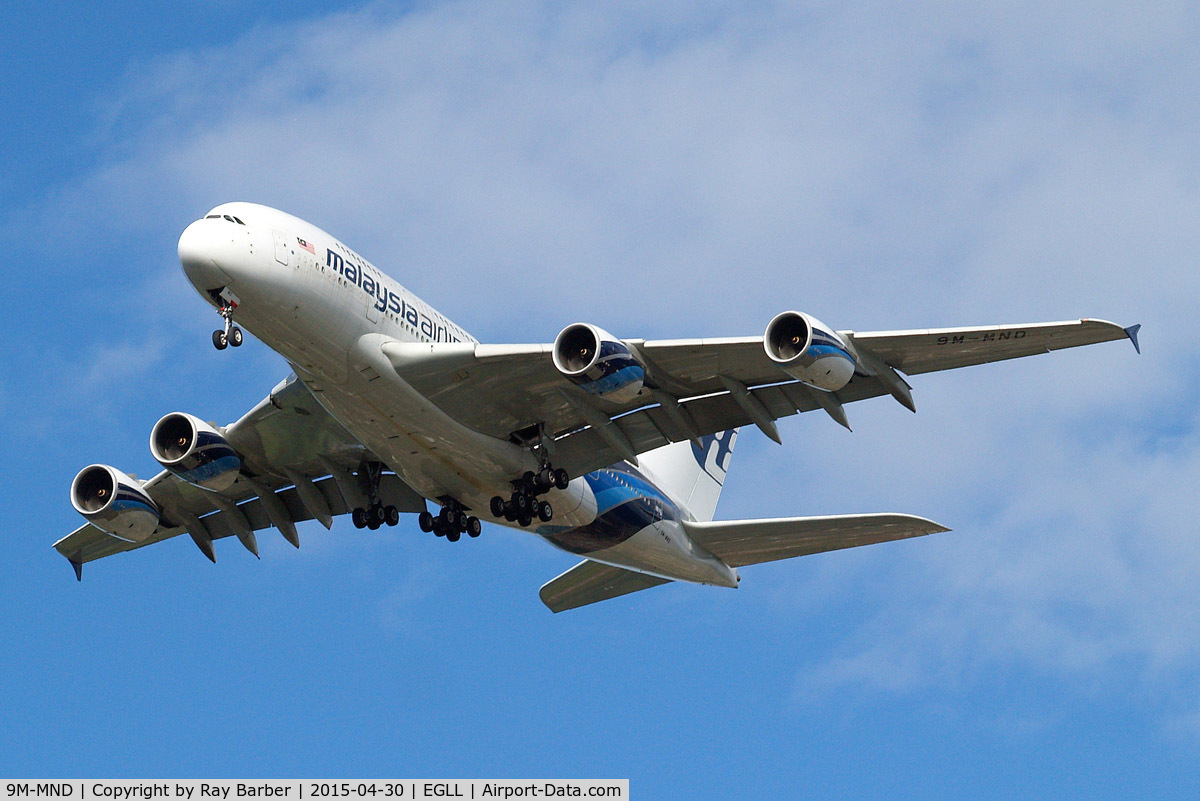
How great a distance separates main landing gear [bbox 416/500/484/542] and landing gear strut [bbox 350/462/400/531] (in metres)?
1.06

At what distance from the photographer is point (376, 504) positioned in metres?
35.7

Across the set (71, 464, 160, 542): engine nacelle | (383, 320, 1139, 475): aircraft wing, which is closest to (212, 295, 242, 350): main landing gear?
(383, 320, 1139, 475): aircraft wing

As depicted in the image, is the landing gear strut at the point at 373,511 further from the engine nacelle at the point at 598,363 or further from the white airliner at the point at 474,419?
the engine nacelle at the point at 598,363

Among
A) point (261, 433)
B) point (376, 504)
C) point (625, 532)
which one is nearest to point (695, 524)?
point (625, 532)

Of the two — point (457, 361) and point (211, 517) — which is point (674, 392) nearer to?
point (457, 361)

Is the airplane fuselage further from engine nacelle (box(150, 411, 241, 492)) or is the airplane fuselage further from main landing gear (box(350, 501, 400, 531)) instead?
engine nacelle (box(150, 411, 241, 492))

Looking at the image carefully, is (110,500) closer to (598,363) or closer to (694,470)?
(598,363)

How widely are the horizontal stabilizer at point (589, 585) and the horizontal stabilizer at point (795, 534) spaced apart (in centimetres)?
233

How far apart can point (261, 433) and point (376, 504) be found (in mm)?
2966

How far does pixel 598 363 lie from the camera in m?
29.3

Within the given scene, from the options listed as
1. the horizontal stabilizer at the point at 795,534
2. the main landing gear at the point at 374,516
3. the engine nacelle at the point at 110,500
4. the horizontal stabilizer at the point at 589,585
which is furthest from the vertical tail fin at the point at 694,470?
the engine nacelle at the point at 110,500

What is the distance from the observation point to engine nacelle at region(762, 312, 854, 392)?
2855 cm

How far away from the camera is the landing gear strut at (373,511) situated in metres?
35.6

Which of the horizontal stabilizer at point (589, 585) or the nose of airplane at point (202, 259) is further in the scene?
the horizontal stabilizer at point (589, 585)
